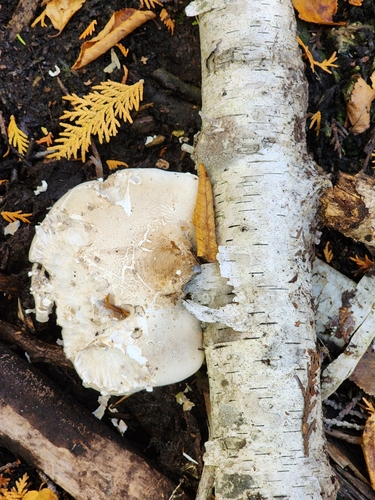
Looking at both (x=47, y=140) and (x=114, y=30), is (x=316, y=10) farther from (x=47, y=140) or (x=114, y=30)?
(x=47, y=140)

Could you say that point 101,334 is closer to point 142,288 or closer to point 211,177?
point 142,288

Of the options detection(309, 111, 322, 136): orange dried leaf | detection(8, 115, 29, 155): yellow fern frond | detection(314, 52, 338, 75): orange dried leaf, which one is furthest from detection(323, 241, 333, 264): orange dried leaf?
detection(8, 115, 29, 155): yellow fern frond

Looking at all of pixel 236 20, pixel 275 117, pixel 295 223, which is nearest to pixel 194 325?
pixel 295 223

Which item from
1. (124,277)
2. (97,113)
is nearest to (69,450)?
(124,277)

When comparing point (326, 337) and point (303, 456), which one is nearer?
point (303, 456)

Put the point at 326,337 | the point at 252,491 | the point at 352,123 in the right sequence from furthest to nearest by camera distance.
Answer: the point at 352,123
the point at 326,337
the point at 252,491

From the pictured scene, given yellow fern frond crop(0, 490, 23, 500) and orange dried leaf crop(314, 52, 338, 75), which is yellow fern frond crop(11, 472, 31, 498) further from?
orange dried leaf crop(314, 52, 338, 75)

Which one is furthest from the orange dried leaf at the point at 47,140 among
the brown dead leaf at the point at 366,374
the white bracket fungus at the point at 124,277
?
the brown dead leaf at the point at 366,374
